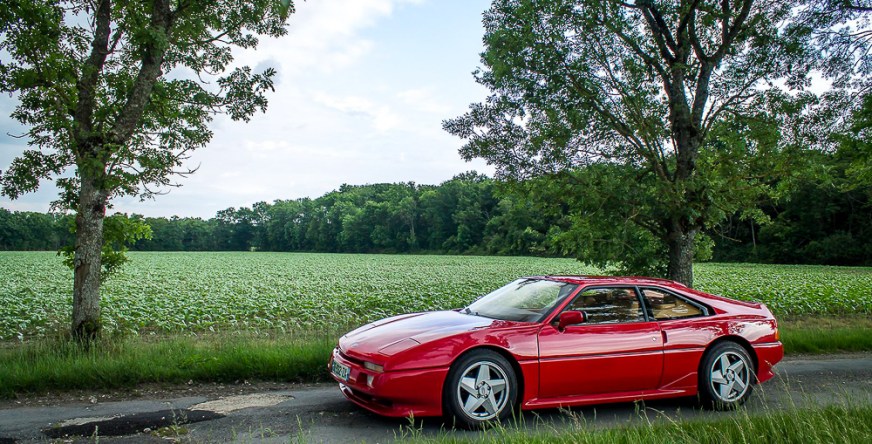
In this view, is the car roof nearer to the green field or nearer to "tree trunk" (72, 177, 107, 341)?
"tree trunk" (72, 177, 107, 341)

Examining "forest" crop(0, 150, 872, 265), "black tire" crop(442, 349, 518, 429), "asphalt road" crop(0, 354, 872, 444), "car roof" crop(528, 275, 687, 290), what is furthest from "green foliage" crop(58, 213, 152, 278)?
"car roof" crop(528, 275, 687, 290)

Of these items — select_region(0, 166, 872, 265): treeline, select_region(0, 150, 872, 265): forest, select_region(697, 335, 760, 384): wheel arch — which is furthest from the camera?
select_region(0, 166, 872, 265): treeline

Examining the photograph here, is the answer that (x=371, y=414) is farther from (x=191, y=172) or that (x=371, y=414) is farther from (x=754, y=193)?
(x=754, y=193)

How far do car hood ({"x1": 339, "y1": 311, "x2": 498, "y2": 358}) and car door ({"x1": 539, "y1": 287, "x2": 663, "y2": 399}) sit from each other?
64 cm

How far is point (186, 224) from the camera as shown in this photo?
124625mm

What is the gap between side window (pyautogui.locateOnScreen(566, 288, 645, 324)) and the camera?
5871 millimetres

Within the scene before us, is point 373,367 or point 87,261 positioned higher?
point 87,261

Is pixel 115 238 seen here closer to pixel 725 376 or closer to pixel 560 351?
pixel 560 351

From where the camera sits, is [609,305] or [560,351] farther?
[609,305]

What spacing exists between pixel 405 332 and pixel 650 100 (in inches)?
351

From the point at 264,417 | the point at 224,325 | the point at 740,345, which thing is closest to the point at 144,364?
the point at 264,417

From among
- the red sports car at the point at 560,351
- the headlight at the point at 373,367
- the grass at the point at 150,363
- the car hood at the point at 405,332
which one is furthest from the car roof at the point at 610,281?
the grass at the point at 150,363

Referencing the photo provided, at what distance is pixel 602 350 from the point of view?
561cm

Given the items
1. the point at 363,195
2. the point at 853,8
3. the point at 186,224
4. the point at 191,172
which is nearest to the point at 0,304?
the point at 191,172
